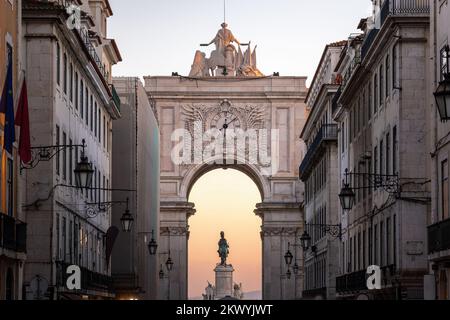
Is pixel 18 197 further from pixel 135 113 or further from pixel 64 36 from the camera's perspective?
pixel 135 113

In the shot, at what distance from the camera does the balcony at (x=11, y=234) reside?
28.9 m

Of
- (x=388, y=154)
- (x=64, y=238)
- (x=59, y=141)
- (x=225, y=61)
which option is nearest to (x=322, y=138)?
(x=388, y=154)

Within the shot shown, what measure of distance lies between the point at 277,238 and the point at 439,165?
93.3 m

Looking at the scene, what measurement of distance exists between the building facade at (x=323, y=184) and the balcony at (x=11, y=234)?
104 ft

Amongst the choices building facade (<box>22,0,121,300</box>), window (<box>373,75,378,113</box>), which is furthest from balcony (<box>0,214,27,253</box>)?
window (<box>373,75,378,113</box>)

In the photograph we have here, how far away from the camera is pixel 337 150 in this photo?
72.1 m

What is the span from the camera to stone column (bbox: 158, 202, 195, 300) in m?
123

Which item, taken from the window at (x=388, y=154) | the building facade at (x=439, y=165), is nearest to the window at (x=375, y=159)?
the window at (x=388, y=154)

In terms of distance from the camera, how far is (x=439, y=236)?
102ft

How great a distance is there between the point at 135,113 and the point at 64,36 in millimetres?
33626

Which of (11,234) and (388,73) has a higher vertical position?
(388,73)

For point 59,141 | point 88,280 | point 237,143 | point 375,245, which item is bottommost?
point 88,280

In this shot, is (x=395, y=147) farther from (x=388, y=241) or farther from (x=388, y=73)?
(x=388, y=241)
